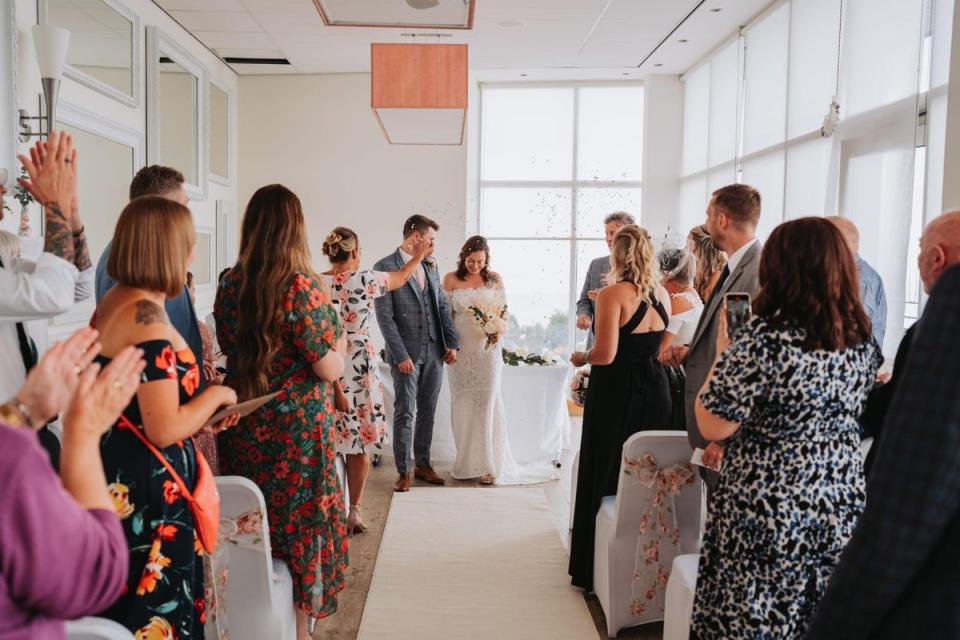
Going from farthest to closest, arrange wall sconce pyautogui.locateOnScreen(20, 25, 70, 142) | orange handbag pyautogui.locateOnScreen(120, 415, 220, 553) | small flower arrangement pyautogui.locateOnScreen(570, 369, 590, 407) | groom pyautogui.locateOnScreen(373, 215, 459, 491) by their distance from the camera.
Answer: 1. groom pyautogui.locateOnScreen(373, 215, 459, 491)
2. small flower arrangement pyautogui.locateOnScreen(570, 369, 590, 407)
3. wall sconce pyautogui.locateOnScreen(20, 25, 70, 142)
4. orange handbag pyautogui.locateOnScreen(120, 415, 220, 553)

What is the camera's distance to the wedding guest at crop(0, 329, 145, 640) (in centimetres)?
82

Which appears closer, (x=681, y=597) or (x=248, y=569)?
(x=248, y=569)

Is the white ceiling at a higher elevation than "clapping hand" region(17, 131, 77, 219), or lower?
higher

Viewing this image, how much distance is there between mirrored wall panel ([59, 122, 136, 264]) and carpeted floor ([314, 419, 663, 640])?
7.71 feet

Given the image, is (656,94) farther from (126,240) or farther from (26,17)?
(126,240)

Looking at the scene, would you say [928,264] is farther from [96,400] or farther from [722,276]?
[96,400]

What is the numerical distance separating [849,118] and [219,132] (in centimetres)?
579

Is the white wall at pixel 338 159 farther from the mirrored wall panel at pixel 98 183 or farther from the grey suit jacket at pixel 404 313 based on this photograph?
the grey suit jacket at pixel 404 313

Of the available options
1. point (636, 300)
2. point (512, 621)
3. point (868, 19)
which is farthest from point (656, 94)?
point (512, 621)

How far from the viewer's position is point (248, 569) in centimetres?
224

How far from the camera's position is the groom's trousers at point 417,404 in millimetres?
5043

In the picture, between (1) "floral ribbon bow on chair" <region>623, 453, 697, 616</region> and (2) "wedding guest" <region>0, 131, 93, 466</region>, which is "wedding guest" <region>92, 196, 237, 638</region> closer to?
(2) "wedding guest" <region>0, 131, 93, 466</region>

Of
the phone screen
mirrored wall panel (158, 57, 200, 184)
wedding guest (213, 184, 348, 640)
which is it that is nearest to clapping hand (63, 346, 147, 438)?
wedding guest (213, 184, 348, 640)

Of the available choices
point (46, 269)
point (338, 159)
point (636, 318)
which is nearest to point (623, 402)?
point (636, 318)
